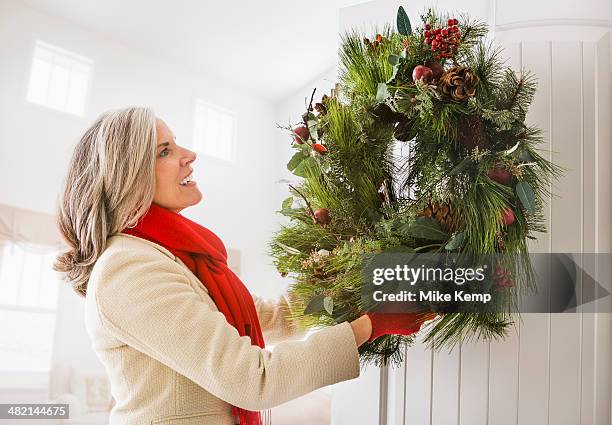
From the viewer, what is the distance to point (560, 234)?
38.4 inches

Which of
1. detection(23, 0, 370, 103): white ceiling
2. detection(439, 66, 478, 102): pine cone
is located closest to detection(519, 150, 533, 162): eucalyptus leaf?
detection(439, 66, 478, 102): pine cone

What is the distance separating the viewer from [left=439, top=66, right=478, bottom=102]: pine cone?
32.4 inches

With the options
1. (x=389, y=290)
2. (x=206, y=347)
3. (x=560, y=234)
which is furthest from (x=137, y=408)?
(x=560, y=234)

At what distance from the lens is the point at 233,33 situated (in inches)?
112

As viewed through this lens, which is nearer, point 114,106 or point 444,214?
point 444,214

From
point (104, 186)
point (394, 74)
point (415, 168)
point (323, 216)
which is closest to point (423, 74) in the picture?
point (394, 74)

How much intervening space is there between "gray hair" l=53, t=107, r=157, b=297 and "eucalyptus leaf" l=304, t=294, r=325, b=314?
381 mm

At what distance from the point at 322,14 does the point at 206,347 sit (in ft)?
6.44

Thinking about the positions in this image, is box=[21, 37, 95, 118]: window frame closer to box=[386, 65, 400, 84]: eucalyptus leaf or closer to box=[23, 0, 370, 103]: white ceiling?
box=[23, 0, 370, 103]: white ceiling

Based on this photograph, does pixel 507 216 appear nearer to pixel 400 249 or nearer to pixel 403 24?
pixel 400 249

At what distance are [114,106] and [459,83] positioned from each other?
3.24m

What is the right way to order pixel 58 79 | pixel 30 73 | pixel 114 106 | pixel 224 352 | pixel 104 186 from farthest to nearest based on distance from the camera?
pixel 114 106 < pixel 58 79 < pixel 30 73 < pixel 104 186 < pixel 224 352

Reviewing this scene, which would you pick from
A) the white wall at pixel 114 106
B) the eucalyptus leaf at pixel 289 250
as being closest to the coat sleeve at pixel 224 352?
the eucalyptus leaf at pixel 289 250

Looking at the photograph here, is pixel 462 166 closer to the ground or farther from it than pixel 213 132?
closer to the ground
